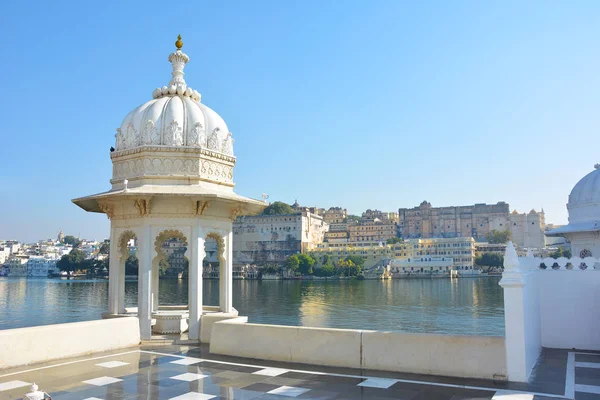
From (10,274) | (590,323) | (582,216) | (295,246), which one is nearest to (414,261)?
(295,246)

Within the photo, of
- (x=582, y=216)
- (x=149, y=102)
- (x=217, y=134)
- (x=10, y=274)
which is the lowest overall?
(x=10, y=274)

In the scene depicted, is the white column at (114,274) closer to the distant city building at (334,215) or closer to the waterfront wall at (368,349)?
the waterfront wall at (368,349)

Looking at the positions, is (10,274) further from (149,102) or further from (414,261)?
(149,102)

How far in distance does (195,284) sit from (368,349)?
14.2 ft

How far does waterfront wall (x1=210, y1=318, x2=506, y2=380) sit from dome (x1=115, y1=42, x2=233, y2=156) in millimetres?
4019

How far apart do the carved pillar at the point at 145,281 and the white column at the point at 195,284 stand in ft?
2.68

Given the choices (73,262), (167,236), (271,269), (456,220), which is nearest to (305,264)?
(271,269)

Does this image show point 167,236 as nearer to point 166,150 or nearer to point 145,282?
point 145,282

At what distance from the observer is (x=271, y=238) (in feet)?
419

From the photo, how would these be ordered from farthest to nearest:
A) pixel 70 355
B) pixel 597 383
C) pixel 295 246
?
1. pixel 295 246
2. pixel 70 355
3. pixel 597 383

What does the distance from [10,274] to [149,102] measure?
534ft

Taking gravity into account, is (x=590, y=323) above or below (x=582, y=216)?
below

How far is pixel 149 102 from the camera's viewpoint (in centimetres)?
1155

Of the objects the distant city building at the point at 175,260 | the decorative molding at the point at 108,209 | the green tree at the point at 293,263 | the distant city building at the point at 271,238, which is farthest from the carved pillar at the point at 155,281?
the distant city building at the point at 271,238
